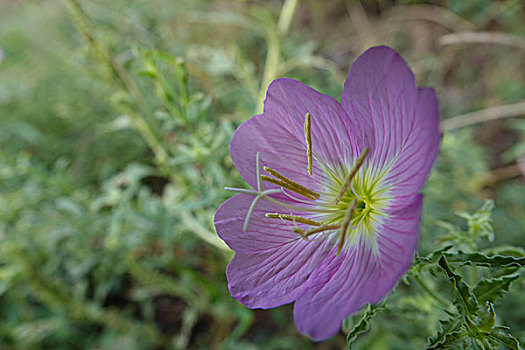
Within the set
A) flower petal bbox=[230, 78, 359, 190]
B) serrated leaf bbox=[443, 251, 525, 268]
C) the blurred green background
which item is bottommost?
the blurred green background

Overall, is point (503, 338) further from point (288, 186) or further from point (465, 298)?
point (288, 186)

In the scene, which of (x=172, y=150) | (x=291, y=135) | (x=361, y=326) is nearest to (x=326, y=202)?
(x=291, y=135)

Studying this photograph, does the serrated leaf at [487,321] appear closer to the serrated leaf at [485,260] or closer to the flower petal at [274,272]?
the serrated leaf at [485,260]

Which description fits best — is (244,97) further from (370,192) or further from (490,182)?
(490,182)

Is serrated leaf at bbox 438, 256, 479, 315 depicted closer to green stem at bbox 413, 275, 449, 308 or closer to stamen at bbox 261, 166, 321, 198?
green stem at bbox 413, 275, 449, 308

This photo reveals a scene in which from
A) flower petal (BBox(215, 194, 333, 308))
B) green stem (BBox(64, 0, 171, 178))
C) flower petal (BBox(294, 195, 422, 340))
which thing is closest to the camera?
flower petal (BBox(294, 195, 422, 340))

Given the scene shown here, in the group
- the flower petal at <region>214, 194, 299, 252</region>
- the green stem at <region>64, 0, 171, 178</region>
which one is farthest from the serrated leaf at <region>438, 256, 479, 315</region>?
the green stem at <region>64, 0, 171, 178</region>
